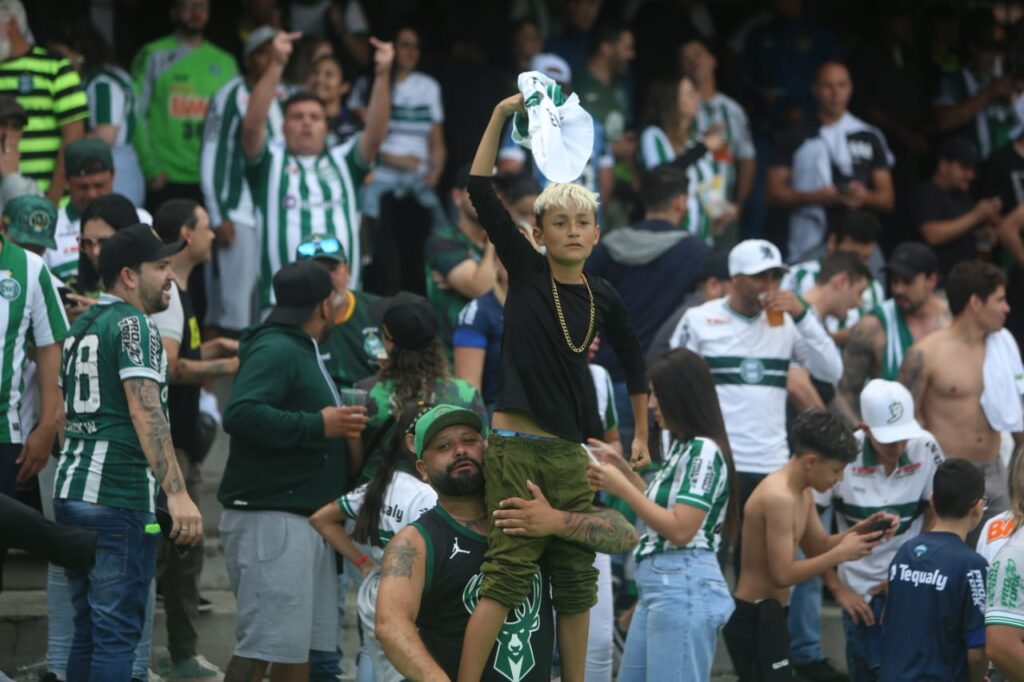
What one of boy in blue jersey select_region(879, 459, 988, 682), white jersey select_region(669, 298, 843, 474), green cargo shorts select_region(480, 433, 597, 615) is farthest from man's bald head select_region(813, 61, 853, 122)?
green cargo shorts select_region(480, 433, 597, 615)

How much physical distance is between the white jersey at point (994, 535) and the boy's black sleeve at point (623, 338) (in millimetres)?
1645

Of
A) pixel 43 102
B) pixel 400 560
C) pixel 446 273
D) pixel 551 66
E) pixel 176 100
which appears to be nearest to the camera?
pixel 400 560

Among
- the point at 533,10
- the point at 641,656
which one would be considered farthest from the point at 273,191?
the point at 641,656

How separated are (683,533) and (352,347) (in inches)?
76.1

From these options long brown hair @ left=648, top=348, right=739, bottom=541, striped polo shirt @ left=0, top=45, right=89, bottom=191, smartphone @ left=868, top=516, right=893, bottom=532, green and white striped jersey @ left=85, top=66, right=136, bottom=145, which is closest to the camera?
long brown hair @ left=648, top=348, right=739, bottom=541

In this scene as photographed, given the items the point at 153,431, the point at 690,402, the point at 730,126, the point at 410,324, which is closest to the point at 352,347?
the point at 410,324

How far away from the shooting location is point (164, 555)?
7.48 metres

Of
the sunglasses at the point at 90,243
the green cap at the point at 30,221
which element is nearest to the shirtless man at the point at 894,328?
the sunglasses at the point at 90,243

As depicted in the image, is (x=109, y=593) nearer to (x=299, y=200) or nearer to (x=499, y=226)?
(x=499, y=226)

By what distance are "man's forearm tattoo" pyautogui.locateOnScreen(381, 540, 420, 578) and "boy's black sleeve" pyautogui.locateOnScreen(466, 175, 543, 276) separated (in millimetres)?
1019

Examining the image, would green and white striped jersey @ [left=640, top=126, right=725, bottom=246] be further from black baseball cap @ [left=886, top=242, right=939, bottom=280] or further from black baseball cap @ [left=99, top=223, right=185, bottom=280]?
black baseball cap @ [left=99, top=223, right=185, bottom=280]

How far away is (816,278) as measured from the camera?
374 inches

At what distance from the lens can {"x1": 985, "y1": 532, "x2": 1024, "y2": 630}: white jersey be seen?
5.55 metres

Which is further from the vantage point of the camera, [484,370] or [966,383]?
[966,383]
